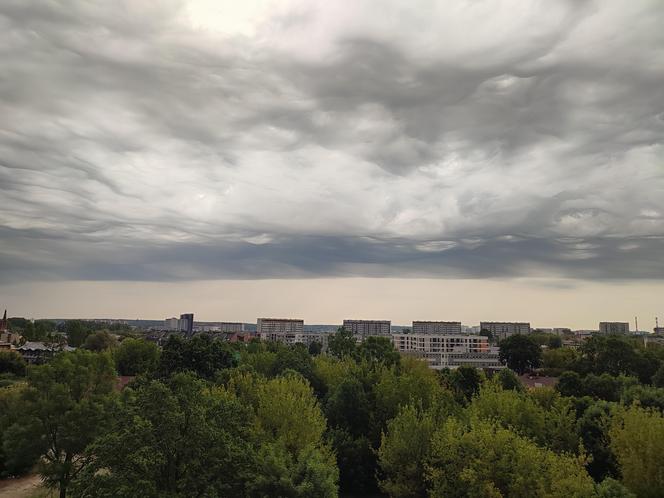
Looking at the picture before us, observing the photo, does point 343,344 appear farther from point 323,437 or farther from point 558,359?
point 323,437

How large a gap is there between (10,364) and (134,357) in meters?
23.9

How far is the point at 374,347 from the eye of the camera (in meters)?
101

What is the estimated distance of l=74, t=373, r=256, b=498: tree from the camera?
24.1m

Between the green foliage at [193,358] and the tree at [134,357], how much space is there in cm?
2844

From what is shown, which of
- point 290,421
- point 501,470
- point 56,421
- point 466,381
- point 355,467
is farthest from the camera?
point 466,381

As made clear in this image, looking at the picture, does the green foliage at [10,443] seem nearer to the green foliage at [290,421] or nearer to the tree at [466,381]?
the green foliage at [290,421]

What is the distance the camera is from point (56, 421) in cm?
4066

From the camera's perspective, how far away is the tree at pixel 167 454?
24.1m

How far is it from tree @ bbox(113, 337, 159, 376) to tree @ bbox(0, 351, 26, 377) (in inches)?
717

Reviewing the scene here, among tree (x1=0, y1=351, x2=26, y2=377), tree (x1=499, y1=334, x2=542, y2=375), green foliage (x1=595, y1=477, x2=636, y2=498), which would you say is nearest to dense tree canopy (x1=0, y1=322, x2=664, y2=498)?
green foliage (x1=595, y1=477, x2=636, y2=498)

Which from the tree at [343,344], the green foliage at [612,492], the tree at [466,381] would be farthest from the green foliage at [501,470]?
the tree at [343,344]

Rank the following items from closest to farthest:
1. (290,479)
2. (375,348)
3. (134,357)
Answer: (290,479) → (375,348) → (134,357)

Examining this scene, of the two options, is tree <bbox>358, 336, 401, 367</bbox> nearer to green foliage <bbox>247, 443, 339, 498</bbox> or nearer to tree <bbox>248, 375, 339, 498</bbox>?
tree <bbox>248, 375, 339, 498</bbox>

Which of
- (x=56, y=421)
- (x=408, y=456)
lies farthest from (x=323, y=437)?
(x=56, y=421)
